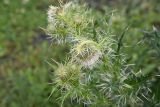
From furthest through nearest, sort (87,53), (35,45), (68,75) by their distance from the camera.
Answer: (35,45), (68,75), (87,53)

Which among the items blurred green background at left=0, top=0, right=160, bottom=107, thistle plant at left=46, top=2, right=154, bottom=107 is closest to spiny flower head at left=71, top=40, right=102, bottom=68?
thistle plant at left=46, top=2, right=154, bottom=107

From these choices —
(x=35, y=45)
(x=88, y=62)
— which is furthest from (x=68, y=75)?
(x=35, y=45)

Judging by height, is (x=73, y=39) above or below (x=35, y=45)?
below

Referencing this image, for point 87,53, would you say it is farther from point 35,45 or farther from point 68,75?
point 35,45

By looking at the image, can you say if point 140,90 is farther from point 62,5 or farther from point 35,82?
point 35,82

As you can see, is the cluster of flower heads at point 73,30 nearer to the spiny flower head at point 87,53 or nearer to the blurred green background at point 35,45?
the spiny flower head at point 87,53

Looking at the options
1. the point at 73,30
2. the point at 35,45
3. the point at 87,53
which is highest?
the point at 35,45

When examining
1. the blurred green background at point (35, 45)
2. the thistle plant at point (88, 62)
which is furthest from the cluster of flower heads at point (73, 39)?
the blurred green background at point (35, 45)
